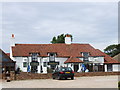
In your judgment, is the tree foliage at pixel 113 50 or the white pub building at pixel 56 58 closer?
the white pub building at pixel 56 58

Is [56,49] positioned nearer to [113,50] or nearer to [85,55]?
[85,55]

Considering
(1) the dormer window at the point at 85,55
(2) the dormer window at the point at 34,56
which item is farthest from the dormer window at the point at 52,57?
(1) the dormer window at the point at 85,55

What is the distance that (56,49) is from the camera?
52.5 meters

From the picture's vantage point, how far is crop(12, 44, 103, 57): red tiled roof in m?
50.6

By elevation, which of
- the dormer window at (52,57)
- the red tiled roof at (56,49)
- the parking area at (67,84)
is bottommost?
the parking area at (67,84)

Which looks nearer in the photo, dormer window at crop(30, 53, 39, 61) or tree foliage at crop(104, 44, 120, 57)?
dormer window at crop(30, 53, 39, 61)

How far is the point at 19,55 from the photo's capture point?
162 ft

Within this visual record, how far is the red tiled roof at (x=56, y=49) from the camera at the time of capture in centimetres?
5056

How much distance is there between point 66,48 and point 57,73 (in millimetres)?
26671

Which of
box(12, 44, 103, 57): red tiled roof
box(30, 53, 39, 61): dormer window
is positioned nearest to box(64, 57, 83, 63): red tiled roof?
box(12, 44, 103, 57): red tiled roof

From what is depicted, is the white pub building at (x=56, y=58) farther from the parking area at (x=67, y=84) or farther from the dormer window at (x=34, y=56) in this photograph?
the parking area at (x=67, y=84)

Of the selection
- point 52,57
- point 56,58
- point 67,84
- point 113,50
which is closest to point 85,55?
point 56,58

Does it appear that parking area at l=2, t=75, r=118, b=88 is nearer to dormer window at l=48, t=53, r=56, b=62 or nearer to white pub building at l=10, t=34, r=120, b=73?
white pub building at l=10, t=34, r=120, b=73

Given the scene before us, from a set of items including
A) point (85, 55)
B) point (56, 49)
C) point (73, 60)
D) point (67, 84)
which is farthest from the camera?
point (56, 49)
